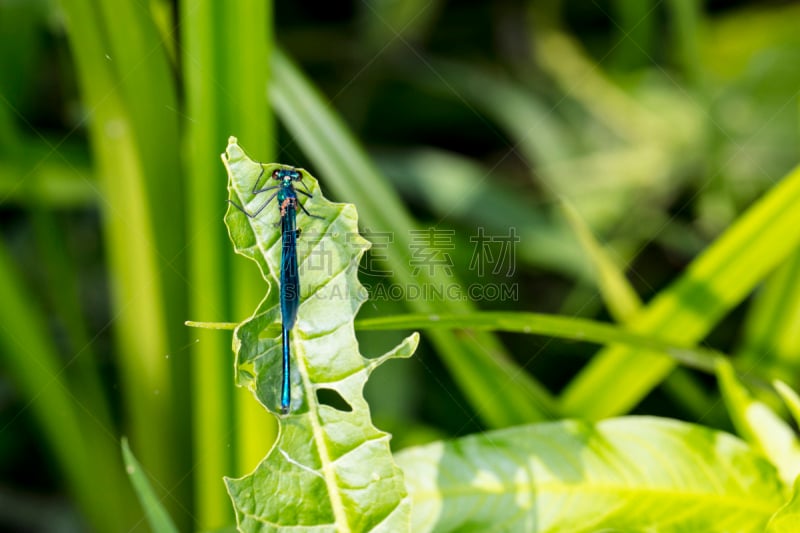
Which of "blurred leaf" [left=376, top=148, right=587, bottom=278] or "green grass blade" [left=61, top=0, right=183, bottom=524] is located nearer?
"green grass blade" [left=61, top=0, right=183, bottom=524]

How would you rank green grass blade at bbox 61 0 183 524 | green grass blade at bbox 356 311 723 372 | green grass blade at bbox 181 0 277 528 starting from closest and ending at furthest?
green grass blade at bbox 356 311 723 372, green grass blade at bbox 181 0 277 528, green grass blade at bbox 61 0 183 524

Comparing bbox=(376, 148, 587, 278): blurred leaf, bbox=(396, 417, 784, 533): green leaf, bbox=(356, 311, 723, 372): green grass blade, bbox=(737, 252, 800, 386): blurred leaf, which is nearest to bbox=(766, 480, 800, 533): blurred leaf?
bbox=(396, 417, 784, 533): green leaf

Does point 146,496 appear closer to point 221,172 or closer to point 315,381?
point 315,381

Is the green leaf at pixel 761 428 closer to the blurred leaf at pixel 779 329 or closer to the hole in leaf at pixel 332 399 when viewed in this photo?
the blurred leaf at pixel 779 329

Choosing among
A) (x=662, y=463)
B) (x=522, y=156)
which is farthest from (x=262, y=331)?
(x=522, y=156)

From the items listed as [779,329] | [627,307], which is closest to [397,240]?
[627,307]

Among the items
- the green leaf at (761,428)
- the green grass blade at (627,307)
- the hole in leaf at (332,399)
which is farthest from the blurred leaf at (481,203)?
the green leaf at (761,428)

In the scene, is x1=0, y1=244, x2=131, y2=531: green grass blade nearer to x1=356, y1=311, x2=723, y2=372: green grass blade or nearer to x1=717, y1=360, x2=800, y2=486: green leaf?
x1=356, y1=311, x2=723, y2=372: green grass blade
